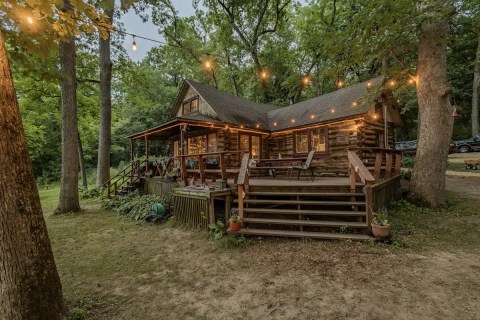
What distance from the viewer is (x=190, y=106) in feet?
50.2

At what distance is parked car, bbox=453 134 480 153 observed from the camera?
731 inches

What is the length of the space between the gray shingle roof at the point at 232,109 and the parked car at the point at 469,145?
17058 mm

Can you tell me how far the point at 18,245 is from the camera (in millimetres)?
2553

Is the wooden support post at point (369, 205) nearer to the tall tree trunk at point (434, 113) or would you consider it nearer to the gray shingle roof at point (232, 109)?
the tall tree trunk at point (434, 113)

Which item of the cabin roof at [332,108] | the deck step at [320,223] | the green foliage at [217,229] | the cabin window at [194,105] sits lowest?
the green foliage at [217,229]

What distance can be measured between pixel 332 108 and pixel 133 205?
1051cm

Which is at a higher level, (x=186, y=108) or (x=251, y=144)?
(x=186, y=108)

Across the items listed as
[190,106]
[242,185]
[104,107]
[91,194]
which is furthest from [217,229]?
[190,106]

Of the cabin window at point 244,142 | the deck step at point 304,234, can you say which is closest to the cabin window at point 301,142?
the cabin window at point 244,142

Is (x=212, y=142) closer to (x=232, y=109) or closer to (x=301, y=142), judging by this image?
(x=232, y=109)

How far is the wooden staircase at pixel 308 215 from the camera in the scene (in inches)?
209

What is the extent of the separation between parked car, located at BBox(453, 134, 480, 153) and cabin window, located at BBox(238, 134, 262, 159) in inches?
720

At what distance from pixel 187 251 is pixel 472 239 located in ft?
21.2

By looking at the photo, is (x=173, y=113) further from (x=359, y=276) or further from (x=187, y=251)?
(x=359, y=276)
